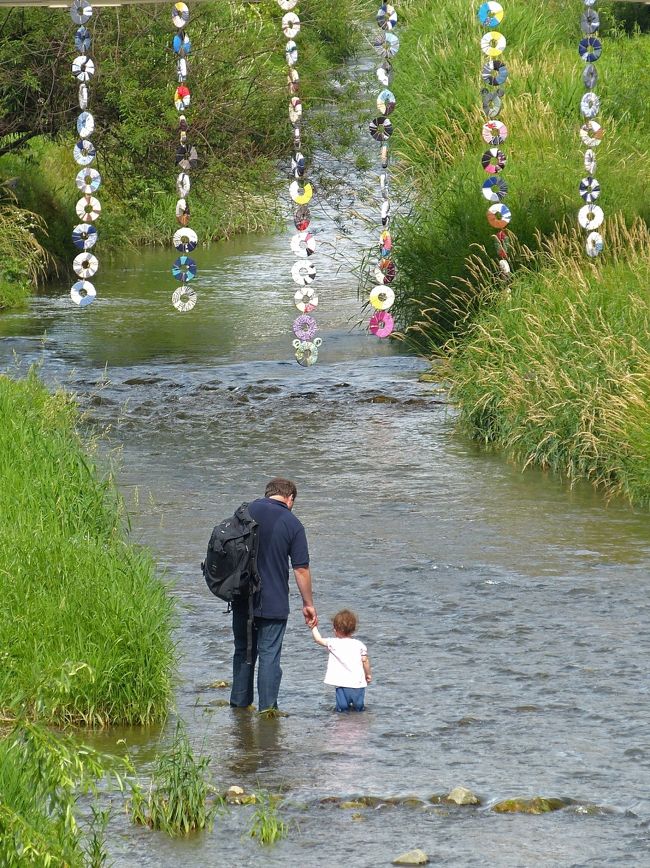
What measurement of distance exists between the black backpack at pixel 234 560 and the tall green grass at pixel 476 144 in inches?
333

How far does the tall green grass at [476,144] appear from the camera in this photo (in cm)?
1998

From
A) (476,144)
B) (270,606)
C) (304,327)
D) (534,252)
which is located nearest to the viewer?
(270,606)

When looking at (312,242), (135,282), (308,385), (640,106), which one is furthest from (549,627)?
(135,282)

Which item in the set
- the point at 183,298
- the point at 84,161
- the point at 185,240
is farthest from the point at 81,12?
the point at 183,298

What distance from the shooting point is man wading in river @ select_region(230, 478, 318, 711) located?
875cm

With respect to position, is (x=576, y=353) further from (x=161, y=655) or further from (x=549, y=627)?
(x=161, y=655)

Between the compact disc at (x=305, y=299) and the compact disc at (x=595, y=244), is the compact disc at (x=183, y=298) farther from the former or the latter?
the compact disc at (x=595, y=244)

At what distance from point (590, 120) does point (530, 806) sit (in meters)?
7.94

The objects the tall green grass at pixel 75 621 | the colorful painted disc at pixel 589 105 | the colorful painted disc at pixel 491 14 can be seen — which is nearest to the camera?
the tall green grass at pixel 75 621

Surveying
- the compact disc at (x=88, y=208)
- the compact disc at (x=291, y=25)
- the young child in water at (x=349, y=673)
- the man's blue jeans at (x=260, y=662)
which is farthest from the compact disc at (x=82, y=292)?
the young child in water at (x=349, y=673)

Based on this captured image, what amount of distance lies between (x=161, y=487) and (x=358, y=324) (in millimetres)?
9085

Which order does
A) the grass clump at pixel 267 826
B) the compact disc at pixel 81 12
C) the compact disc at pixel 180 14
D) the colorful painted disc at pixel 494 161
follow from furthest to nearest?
1. the colorful painted disc at pixel 494 161
2. the compact disc at pixel 180 14
3. the compact disc at pixel 81 12
4. the grass clump at pixel 267 826

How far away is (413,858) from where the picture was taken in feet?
22.1

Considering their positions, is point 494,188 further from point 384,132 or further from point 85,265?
point 85,265
